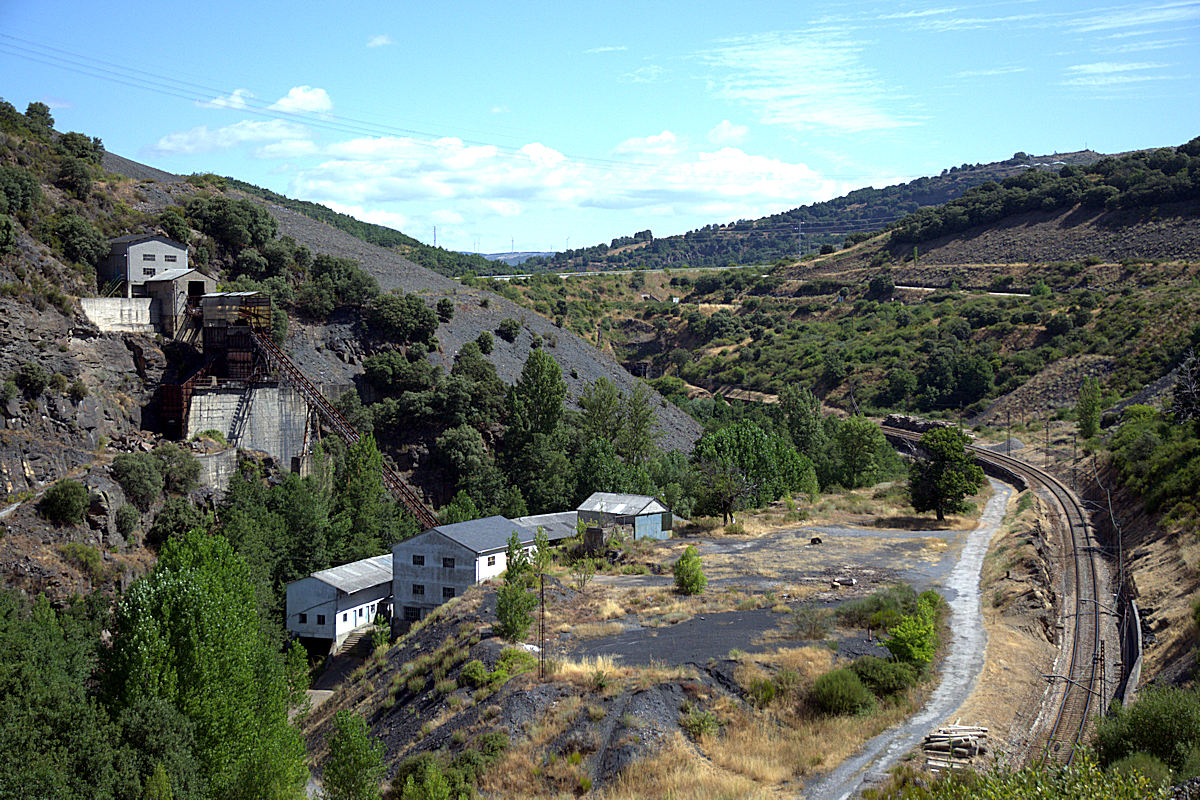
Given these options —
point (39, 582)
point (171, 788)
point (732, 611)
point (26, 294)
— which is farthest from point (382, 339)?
point (171, 788)

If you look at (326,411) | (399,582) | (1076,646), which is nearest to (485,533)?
(399,582)

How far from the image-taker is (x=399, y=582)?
43344 millimetres

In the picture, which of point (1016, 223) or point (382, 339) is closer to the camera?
point (382, 339)

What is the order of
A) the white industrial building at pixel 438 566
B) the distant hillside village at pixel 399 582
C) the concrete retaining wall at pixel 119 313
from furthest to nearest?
the concrete retaining wall at pixel 119 313 → the white industrial building at pixel 438 566 → the distant hillside village at pixel 399 582

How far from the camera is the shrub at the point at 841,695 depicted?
2462 cm

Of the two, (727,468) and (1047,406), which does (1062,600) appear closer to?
(727,468)

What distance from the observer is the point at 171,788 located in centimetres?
2362

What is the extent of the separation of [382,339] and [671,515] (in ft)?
81.8

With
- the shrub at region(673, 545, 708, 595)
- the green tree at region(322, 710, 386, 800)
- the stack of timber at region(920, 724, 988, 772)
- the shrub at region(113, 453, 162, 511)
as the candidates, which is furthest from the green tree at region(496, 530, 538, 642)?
the shrub at region(113, 453, 162, 511)

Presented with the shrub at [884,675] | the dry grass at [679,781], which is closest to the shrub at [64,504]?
the dry grass at [679,781]

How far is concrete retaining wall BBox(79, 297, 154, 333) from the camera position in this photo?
4638 centimetres

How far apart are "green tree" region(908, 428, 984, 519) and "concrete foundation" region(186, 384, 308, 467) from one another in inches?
1466

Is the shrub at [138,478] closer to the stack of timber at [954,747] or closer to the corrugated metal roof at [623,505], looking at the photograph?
the corrugated metal roof at [623,505]

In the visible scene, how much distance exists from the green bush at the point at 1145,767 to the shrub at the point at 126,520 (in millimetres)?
37516
